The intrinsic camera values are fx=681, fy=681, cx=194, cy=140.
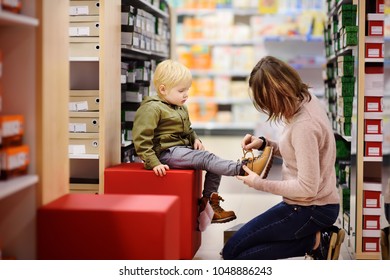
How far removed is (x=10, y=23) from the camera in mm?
2133

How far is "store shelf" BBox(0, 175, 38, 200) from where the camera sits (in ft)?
6.46

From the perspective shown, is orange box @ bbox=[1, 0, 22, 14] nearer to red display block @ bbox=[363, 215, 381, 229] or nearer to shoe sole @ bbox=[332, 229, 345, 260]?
shoe sole @ bbox=[332, 229, 345, 260]

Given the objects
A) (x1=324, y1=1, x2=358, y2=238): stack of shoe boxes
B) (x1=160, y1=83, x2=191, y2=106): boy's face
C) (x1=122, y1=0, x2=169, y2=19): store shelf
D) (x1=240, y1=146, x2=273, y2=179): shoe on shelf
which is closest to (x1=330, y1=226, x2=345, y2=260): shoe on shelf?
(x1=240, y1=146, x2=273, y2=179): shoe on shelf

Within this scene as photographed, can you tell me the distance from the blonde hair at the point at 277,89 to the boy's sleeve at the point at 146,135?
2.17 feet

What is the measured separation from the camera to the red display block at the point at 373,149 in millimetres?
3396

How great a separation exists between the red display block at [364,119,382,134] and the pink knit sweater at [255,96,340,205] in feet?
1.78

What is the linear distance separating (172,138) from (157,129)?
0.09 metres

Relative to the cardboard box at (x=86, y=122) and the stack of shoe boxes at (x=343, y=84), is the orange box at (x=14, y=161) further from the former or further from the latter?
the stack of shoe boxes at (x=343, y=84)

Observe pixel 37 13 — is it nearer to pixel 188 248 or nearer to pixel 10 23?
pixel 10 23

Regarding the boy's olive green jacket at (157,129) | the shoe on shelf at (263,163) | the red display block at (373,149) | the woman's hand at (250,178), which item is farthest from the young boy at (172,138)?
the red display block at (373,149)

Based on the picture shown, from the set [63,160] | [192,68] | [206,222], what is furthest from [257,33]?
[63,160]

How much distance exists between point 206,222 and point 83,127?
95 centimetres

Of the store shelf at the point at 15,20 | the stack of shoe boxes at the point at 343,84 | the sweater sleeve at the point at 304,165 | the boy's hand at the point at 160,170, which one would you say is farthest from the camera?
the stack of shoe boxes at the point at 343,84
